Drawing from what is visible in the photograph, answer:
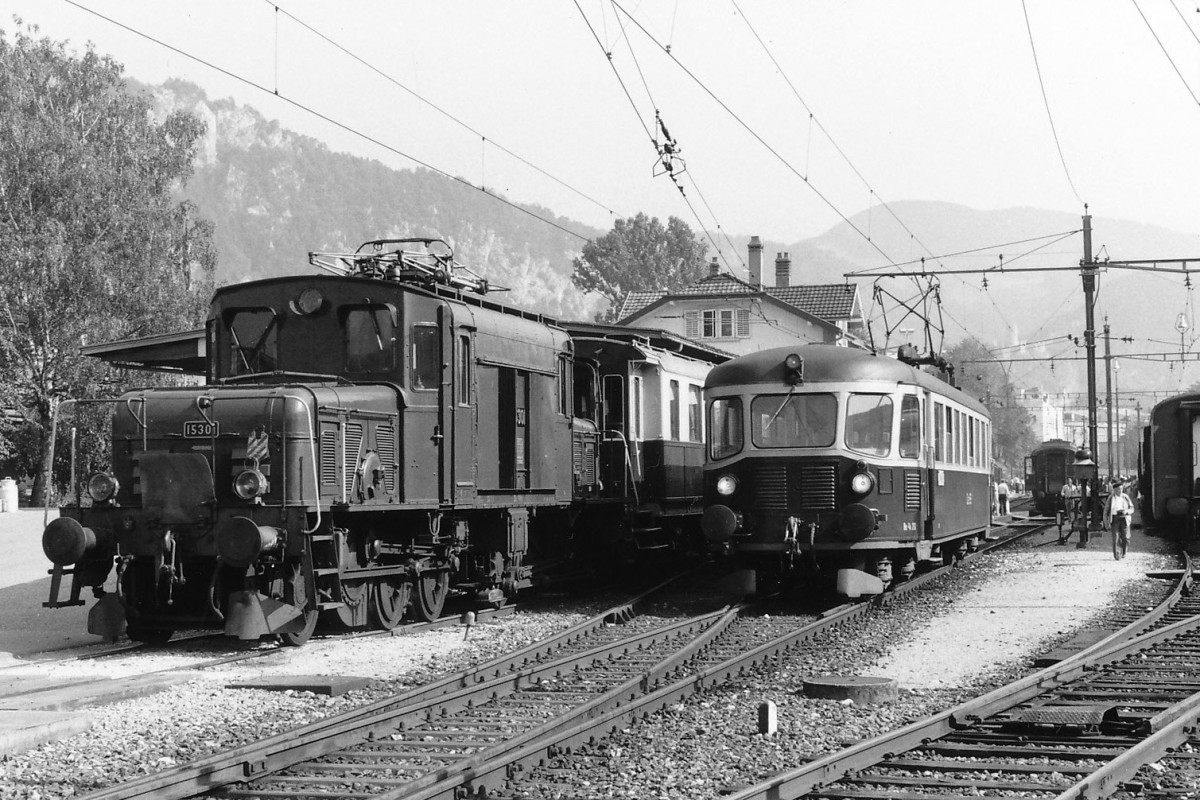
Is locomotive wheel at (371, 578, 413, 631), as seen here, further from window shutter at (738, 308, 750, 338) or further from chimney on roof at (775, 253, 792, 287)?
chimney on roof at (775, 253, 792, 287)

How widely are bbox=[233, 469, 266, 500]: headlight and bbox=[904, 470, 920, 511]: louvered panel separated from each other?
7.96 meters

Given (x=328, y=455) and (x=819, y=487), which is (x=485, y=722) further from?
(x=819, y=487)

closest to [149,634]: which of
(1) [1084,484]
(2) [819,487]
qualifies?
(2) [819,487]

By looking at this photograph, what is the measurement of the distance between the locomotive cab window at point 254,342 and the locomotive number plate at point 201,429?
3.96 ft

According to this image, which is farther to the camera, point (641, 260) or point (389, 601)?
point (641, 260)

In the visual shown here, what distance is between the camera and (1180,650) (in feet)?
40.8

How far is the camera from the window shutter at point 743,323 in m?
59.1

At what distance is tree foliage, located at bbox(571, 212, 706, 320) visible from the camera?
8738cm

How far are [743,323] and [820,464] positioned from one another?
43.5 m

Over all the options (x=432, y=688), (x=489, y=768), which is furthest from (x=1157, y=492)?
(x=489, y=768)

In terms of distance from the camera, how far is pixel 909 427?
16.7 m

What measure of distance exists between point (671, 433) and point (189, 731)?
41.3 ft

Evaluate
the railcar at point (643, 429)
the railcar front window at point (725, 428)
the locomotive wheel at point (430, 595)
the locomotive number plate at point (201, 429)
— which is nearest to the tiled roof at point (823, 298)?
the railcar at point (643, 429)

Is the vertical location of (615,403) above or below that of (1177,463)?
above
